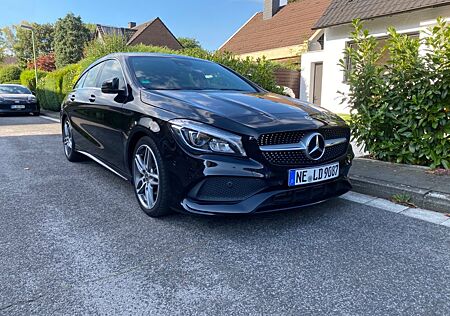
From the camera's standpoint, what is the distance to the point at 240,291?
2184mm

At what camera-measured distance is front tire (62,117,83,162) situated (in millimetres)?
5541

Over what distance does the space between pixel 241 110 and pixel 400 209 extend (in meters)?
1.89

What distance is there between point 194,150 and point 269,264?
0.98 metres

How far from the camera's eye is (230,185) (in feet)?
9.07

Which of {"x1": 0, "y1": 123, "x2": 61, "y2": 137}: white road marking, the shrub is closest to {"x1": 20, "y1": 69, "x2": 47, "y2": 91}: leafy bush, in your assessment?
{"x1": 0, "y1": 123, "x2": 61, "y2": 137}: white road marking

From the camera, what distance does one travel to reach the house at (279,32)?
2092 centimetres

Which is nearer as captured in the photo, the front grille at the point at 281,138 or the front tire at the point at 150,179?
the front grille at the point at 281,138

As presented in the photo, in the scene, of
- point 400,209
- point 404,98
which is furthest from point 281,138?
point 404,98

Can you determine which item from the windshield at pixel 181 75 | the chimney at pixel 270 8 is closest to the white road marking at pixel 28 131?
the windshield at pixel 181 75

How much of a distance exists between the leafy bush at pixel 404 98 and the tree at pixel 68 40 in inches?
1772

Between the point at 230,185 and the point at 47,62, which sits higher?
the point at 47,62

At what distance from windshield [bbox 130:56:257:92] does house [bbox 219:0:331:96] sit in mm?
13532

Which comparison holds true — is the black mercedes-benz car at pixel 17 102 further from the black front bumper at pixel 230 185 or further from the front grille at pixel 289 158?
the front grille at pixel 289 158

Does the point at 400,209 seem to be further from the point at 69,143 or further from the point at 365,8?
the point at 365,8
